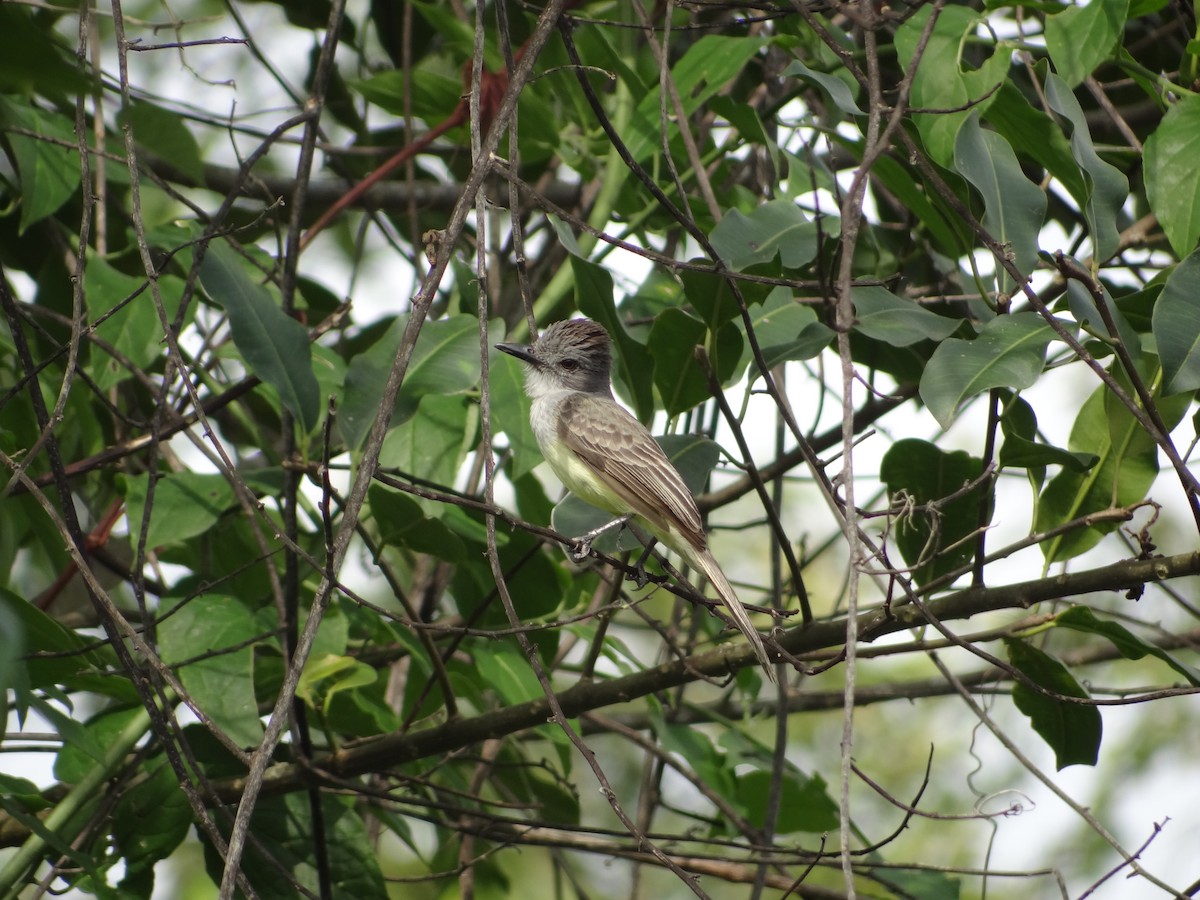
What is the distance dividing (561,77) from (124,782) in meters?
2.93

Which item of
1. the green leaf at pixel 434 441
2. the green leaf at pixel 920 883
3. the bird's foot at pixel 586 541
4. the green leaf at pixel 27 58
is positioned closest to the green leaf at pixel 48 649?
the green leaf at pixel 434 441

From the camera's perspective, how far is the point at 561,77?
4855 millimetres

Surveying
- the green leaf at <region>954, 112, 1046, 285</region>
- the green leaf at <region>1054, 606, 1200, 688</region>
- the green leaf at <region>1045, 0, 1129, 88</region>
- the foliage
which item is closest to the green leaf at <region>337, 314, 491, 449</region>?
the foliage

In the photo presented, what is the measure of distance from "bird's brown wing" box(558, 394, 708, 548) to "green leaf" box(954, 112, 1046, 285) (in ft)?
3.77

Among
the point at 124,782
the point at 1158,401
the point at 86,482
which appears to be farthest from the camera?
the point at 86,482

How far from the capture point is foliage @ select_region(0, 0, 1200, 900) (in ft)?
10.0

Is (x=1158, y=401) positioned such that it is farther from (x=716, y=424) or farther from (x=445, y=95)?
(x=445, y=95)

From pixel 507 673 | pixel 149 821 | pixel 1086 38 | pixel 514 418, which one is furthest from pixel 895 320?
pixel 149 821

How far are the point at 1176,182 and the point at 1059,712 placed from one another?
1.57 m

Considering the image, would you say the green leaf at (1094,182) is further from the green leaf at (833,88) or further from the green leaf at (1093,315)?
the green leaf at (833,88)

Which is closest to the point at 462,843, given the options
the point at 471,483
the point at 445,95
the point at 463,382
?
the point at 471,483

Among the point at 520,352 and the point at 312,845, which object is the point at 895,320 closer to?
the point at 520,352

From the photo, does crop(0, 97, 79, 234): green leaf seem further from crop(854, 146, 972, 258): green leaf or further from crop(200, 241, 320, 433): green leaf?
crop(854, 146, 972, 258): green leaf

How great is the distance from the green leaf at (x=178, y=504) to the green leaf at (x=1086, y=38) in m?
2.79
